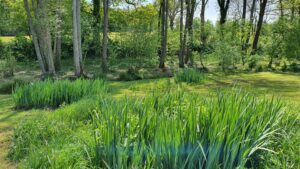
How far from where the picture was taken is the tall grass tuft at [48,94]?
5.87 metres

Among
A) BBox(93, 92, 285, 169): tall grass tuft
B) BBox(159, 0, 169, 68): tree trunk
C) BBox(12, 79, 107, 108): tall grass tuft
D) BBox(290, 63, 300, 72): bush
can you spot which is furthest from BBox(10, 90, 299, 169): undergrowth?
BBox(290, 63, 300, 72): bush

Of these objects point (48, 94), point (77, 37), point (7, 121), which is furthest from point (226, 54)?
point (7, 121)

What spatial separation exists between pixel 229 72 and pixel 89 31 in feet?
26.0

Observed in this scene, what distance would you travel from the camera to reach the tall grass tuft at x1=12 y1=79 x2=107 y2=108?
231 inches

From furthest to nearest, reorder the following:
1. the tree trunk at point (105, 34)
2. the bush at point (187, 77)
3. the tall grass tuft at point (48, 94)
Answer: the tree trunk at point (105, 34)
the bush at point (187, 77)
the tall grass tuft at point (48, 94)

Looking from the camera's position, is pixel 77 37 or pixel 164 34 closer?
pixel 77 37

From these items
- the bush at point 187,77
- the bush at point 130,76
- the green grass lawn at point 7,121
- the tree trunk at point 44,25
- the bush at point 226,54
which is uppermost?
the tree trunk at point 44,25

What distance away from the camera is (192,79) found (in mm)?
9766

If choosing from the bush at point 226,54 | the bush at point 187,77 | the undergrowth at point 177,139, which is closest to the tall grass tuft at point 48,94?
the undergrowth at point 177,139

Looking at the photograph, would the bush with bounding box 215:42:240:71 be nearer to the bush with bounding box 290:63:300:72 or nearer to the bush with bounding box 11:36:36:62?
the bush with bounding box 290:63:300:72

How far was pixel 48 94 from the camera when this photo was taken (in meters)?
5.87

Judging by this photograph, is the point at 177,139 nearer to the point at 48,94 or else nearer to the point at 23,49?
the point at 48,94

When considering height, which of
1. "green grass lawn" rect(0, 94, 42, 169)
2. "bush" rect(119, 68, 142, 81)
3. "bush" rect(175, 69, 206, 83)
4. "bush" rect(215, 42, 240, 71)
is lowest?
"green grass lawn" rect(0, 94, 42, 169)

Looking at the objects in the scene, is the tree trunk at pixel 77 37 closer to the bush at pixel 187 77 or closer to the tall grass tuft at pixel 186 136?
the bush at pixel 187 77
